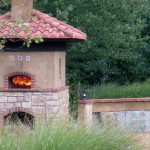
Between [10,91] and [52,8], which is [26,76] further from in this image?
[52,8]

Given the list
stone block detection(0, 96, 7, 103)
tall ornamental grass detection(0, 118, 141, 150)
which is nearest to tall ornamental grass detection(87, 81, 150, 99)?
stone block detection(0, 96, 7, 103)

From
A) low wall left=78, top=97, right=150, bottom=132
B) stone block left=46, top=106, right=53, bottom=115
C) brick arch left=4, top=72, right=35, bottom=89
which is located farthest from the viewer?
low wall left=78, top=97, right=150, bottom=132

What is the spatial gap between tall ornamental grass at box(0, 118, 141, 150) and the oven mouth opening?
18.8 feet

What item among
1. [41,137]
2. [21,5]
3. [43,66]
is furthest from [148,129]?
[41,137]

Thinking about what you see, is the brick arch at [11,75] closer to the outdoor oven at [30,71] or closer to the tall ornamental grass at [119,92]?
the outdoor oven at [30,71]

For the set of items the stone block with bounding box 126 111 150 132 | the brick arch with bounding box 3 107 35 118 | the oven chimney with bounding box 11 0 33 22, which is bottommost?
the stone block with bounding box 126 111 150 132

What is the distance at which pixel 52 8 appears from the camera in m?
19.7

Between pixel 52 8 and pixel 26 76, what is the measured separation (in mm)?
4955

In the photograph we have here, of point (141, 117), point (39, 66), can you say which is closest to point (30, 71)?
point (39, 66)

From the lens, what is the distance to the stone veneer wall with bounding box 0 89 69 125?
14.9 meters

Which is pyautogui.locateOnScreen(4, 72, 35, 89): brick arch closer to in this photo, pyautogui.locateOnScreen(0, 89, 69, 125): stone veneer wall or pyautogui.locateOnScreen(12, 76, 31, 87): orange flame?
pyautogui.locateOnScreen(12, 76, 31, 87): orange flame

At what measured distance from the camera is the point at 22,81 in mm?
15258

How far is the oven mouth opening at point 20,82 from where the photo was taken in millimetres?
15203

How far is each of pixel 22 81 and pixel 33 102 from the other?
625 millimetres
